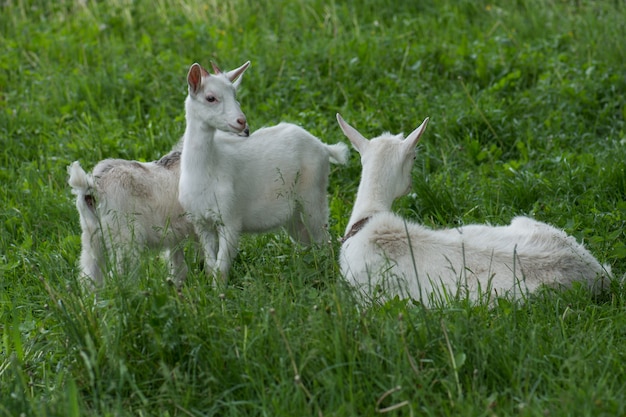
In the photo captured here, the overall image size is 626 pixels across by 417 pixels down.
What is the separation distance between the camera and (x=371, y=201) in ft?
18.3

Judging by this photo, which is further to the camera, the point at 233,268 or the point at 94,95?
the point at 94,95

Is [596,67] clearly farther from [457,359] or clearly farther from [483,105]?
[457,359]

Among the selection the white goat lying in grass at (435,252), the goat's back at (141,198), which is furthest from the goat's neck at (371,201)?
the goat's back at (141,198)

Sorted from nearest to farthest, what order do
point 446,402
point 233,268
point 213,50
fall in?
point 446,402 < point 233,268 < point 213,50

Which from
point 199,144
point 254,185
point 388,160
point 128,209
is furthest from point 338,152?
point 128,209

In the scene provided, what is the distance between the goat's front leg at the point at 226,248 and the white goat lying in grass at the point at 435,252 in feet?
2.24

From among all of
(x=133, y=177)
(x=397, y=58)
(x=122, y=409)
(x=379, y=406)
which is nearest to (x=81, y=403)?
(x=122, y=409)

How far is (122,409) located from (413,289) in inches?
71.8

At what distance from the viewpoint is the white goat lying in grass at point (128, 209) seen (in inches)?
217

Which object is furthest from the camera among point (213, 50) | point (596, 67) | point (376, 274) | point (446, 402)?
point (213, 50)

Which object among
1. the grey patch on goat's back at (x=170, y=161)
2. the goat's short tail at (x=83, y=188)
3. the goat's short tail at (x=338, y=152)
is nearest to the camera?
the goat's short tail at (x=83, y=188)

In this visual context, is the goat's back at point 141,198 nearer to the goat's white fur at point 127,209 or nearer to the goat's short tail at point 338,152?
the goat's white fur at point 127,209

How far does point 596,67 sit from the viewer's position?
849 centimetres

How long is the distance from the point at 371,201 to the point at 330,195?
65.7 inches
